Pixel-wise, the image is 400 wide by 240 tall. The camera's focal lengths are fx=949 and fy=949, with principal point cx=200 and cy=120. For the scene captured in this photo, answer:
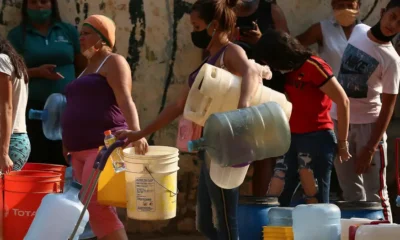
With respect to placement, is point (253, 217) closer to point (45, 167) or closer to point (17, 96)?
point (45, 167)

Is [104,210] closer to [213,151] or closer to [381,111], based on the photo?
[213,151]

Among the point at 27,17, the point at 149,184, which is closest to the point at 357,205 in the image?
the point at 149,184

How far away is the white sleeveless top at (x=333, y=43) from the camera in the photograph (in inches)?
309

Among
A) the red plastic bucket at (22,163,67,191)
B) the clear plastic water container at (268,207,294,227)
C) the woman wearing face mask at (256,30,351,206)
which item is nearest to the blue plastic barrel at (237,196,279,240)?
the clear plastic water container at (268,207,294,227)

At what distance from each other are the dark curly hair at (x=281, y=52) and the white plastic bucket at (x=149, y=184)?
954 millimetres

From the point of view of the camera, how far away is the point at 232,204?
216 inches

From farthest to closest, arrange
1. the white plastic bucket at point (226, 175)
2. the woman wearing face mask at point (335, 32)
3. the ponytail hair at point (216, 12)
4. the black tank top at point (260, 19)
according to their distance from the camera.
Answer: the woman wearing face mask at point (335, 32) → the black tank top at point (260, 19) → the ponytail hair at point (216, 12) → the white plastic bucket at point (226, 175)

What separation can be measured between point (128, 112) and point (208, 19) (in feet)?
2.53

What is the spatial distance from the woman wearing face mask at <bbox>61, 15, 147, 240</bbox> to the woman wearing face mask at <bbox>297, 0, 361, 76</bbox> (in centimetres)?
240

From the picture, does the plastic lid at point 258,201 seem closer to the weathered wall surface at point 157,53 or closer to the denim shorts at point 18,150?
the denim shorts at point 18,150

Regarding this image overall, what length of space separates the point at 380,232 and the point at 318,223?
2.07ft

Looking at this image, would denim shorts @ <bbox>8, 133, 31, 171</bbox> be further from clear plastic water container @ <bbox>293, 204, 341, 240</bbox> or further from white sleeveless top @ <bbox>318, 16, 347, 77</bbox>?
white sleeveless top @ <bbox>318, 16, 347, 77</bbox>

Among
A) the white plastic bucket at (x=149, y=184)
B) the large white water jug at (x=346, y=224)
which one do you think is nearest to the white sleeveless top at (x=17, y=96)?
the white plastic bucket at (x=149, y=184)

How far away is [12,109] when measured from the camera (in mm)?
6414
